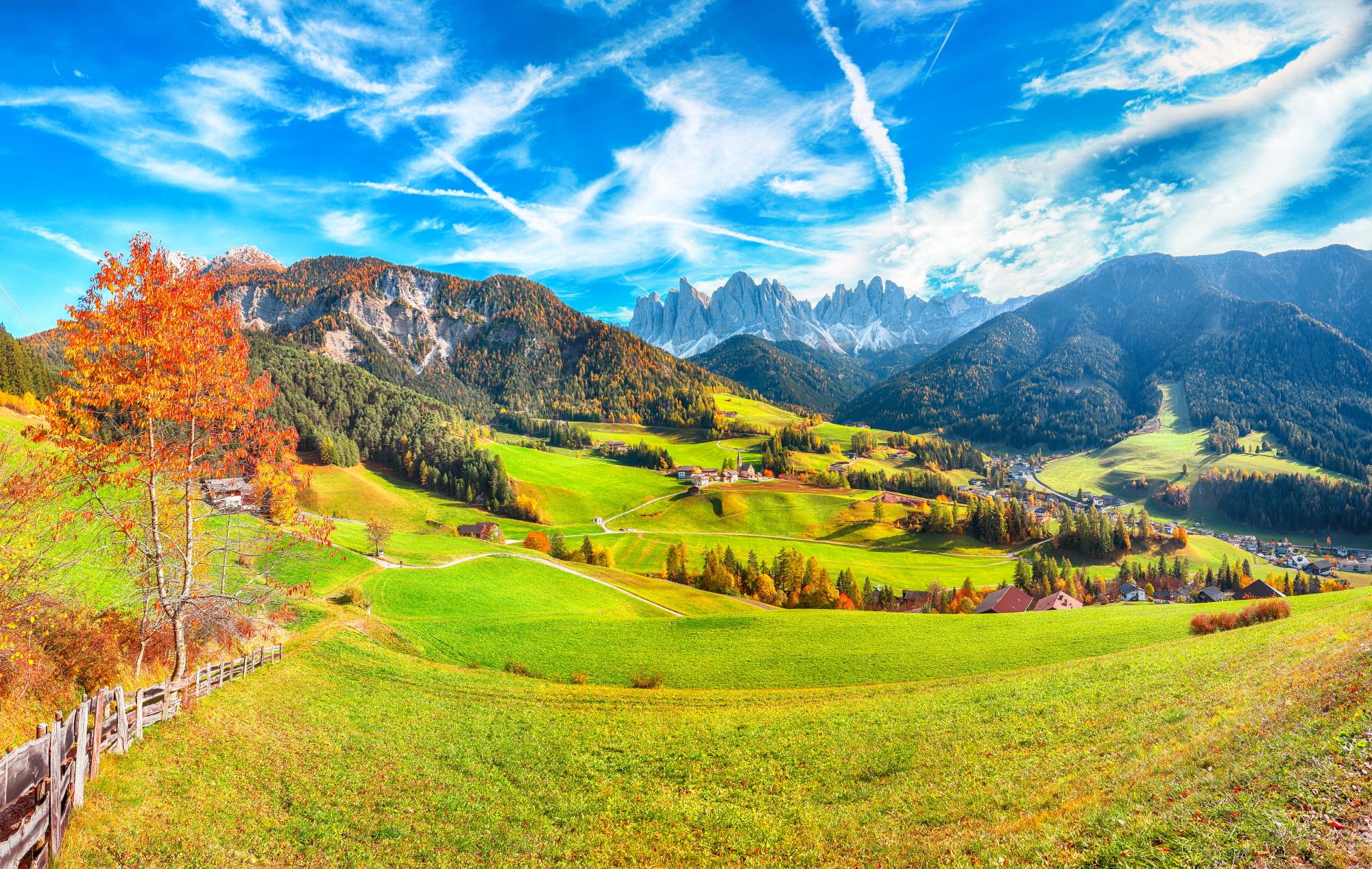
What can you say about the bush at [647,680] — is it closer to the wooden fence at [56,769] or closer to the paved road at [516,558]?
the wooden fence at [56,769]

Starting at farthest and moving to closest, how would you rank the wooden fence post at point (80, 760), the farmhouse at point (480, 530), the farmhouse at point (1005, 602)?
the farmhouse at point (480, 530)
the farmhouse at point (1005, 602)
the wooden fence post at point (80, 760)

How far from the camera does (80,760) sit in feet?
39.4

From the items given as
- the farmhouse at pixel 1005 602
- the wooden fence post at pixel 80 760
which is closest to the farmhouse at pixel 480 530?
the farmhouse at pixel 1005 602

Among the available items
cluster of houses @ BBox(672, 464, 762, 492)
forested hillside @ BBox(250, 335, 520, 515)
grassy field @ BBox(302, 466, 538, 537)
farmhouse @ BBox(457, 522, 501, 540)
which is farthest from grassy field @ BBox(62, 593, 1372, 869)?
cluster of houses @ BBox(672, 464, 762, 492)

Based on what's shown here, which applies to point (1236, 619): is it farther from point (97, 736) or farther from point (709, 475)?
point (709, 475)

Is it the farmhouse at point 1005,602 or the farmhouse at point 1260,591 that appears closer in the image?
the farmhouse at point 1260,591

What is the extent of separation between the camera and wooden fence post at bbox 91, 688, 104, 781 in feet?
42.7

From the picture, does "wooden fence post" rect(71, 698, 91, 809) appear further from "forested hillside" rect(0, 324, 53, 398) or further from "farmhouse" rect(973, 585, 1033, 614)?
"forested hillside" rect(0, 324, 53, 398)

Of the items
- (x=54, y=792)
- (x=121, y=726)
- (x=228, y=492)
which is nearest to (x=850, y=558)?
(x=228, y=492)

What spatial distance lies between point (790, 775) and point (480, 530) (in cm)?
9019

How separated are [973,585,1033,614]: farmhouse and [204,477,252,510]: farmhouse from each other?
260 ft

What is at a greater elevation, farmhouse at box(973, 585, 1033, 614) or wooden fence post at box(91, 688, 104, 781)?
wooden fence post at box(91, 688, 104, 781)

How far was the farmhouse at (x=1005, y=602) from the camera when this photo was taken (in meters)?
72.2

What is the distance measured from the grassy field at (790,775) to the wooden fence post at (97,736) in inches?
16.6
